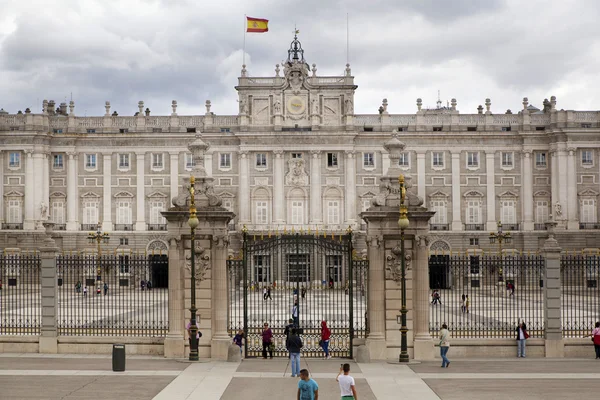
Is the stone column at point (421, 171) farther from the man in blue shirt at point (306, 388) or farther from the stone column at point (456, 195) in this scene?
the man in blue shirt at point (306, 388)

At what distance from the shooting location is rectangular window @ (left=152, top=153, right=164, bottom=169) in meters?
83.8

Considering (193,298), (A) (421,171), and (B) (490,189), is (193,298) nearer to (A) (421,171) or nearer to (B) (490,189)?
(A) (421,171)

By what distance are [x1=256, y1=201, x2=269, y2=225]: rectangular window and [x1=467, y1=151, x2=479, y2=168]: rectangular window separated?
21180mm

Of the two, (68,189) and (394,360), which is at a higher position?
(68,189)

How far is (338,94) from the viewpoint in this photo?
8225cm

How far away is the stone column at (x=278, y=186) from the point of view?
82.0 metres

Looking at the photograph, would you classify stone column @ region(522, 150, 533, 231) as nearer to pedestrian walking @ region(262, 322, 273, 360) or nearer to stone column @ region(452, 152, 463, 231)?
stone column @ region(452, 152, 463, 231)

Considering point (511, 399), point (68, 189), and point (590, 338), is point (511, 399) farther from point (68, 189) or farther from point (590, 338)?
point (68, 189)

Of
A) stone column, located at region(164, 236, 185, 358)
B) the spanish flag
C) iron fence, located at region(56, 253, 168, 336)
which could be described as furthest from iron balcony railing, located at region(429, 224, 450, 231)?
stone column, located at region(164, 236, 185, 358)

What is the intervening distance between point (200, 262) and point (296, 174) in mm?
56172

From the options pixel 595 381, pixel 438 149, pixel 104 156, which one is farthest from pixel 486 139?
pixel 595 381

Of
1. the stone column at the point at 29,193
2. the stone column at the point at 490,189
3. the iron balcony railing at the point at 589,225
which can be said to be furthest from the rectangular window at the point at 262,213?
the iron balcony railing at the point at 589,225

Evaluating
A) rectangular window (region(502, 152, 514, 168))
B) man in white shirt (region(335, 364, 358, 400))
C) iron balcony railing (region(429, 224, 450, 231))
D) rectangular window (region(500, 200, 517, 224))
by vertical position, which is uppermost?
rectangular window (region(502, 152, 514, 168))

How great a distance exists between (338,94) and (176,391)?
63.7m
